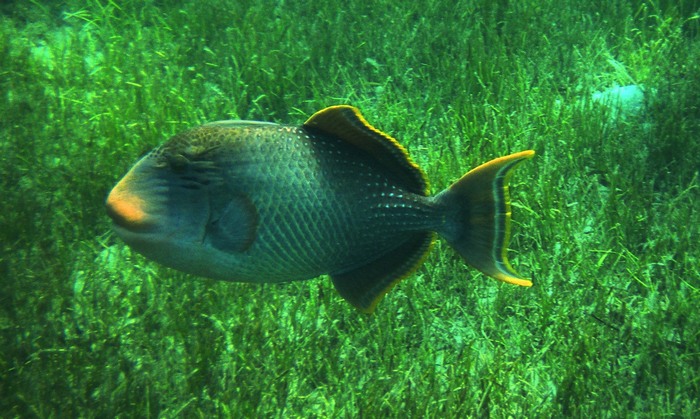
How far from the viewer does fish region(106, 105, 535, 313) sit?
2588 mm

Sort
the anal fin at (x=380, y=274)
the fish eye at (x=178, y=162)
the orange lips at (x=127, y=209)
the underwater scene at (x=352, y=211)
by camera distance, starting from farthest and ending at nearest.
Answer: the anal fin at (x=380, y=274), the underwater scene at (x=352, y=211), the fish eye at (x=178, y=162), the orange lips at (x=127, y=209)

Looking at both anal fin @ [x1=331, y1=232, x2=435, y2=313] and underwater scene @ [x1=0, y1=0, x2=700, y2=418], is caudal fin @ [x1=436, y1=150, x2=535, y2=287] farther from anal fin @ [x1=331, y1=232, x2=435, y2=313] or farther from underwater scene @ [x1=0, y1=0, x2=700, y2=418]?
anal fin @ [x1=331, y1=232, x2=435, y2=313]

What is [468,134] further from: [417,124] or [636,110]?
[636,110]

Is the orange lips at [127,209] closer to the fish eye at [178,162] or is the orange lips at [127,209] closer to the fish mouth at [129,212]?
the fish mouth at [129,212]

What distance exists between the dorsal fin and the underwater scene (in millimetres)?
11

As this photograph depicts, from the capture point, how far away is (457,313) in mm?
3955

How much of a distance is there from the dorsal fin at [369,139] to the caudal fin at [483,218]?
0.14 meters

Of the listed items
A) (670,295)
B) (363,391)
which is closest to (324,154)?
(363,391)

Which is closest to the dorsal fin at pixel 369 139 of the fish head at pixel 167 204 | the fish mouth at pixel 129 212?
the fish head at pixel 167 204

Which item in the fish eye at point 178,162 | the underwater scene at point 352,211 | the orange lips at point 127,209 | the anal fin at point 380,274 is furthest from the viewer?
the anal fin at point 380,274

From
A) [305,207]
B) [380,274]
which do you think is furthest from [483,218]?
[305,207]

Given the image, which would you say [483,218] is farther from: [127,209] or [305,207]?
[127,209]

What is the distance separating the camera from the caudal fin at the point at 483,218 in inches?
110

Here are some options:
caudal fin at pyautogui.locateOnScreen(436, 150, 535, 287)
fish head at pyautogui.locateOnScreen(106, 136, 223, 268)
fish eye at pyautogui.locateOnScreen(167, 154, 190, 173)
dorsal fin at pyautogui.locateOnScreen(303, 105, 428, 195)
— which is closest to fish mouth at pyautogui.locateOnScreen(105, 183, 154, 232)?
fish head at pyautogui.locateOnScreen(106, 136, 223, 268)
